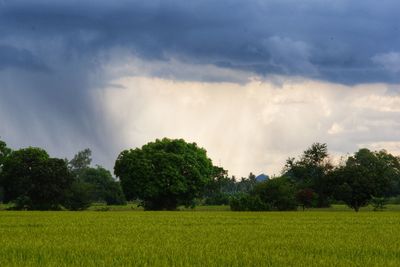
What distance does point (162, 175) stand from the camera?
336 feet

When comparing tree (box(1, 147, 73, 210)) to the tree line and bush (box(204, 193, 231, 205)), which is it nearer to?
the tree line

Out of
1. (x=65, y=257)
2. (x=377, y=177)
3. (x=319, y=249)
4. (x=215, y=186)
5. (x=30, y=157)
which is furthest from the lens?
(x=215, y=186)

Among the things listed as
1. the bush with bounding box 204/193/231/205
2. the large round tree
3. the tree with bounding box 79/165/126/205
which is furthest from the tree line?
the tree with bounding box 79/165/126/205

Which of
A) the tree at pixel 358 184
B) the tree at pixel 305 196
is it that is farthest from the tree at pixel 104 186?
the tree at pixel 358 184

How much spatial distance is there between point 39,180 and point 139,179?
18.6 metres

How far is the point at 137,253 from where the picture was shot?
71.8 ft

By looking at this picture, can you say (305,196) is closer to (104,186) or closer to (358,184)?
(358,184)

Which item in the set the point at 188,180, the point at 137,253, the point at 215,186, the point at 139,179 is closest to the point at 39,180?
the point at 139,179

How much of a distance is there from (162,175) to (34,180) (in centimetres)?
2320

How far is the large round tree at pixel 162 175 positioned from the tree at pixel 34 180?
1108cm

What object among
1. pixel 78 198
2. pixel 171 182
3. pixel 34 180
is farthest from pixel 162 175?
pixel 78 198

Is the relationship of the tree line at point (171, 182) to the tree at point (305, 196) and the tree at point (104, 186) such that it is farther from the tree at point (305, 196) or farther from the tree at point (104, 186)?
the tree at point (104, 186)

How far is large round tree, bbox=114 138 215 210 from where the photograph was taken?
103 m

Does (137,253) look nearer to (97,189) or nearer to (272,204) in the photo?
(272,204)
